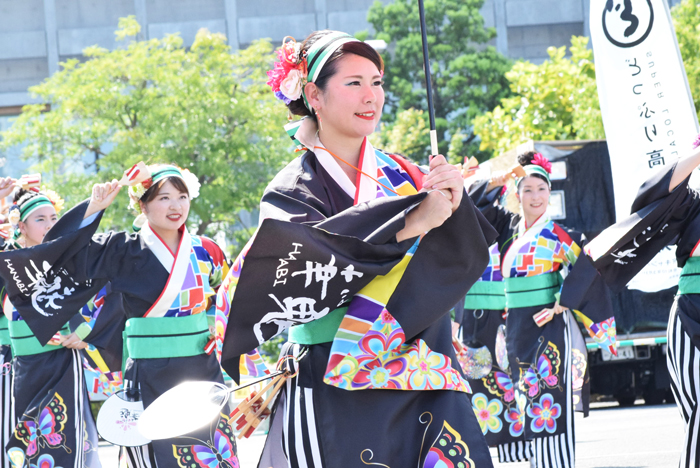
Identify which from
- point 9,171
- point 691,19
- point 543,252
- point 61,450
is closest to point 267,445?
point 61,450

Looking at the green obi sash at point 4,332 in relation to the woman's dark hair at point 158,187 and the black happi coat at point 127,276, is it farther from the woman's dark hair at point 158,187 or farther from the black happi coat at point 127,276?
the woman's dark hair at point 158,187

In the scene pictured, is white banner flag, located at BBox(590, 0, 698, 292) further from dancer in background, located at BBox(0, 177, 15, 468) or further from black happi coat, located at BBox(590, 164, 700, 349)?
dancer in background, located at BBox(0, 177, 15, 468)

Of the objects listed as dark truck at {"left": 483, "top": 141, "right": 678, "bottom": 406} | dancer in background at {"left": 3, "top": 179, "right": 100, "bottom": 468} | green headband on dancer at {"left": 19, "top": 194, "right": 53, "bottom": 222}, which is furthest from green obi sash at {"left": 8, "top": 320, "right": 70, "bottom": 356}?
dark truck at {"left": 483, "top": 141, "right": 678, "bottom": 406}

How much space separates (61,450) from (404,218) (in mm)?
3720

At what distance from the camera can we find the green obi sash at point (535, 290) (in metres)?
6.09

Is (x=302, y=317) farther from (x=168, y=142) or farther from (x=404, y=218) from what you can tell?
(x=168, y=142)

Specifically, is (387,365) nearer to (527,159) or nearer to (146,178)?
(146,178)

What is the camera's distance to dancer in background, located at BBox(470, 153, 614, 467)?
19.4ft

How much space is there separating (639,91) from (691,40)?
17.3 feet

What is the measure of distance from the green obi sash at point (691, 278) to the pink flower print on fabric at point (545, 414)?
185cm

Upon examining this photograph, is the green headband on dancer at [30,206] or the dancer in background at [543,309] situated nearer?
the green headband on dancer at [30,206]

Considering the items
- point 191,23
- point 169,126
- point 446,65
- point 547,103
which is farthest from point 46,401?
point 191,23

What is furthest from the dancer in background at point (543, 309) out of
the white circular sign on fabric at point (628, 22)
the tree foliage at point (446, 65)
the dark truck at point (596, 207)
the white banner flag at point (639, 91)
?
the tree foliage at point (446, 65)

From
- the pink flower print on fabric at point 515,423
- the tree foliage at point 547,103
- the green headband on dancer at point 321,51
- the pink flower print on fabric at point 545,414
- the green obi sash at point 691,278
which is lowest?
the pink flower print on fabric at point 515,423
